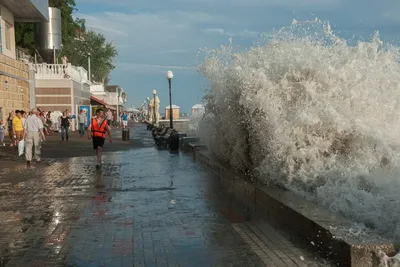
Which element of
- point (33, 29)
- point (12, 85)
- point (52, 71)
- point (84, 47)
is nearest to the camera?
point (12, 85)

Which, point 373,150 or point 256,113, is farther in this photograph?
point 256,113

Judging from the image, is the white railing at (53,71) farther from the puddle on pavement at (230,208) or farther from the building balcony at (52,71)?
the puddle on pavement at (230,208)

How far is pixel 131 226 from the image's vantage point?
21.4 ft

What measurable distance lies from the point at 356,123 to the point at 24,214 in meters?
5.70

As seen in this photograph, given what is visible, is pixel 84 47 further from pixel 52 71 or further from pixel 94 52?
pixel 52 71

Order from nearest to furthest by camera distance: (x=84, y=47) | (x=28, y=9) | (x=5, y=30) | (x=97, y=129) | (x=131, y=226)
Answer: (x=131, y=226) → (x=97, y=129) → (x=5, y=30) → (x=28, y=9) → (x=84, y=47)

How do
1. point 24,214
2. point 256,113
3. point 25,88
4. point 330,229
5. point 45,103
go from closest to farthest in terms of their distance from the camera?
point 330,229 → point 24,214 → point 256,113 → point 25,88 → point 45,103

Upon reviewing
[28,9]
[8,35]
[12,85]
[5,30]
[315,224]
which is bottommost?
[315,224]

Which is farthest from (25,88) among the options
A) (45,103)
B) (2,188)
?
(2,188)

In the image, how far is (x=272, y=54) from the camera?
9492 millimetres

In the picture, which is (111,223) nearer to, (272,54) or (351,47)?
(272,54)

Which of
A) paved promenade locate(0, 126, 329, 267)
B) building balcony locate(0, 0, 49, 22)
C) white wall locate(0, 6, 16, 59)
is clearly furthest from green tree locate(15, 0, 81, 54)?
paved promenade locate(0, 126, 329, 267)

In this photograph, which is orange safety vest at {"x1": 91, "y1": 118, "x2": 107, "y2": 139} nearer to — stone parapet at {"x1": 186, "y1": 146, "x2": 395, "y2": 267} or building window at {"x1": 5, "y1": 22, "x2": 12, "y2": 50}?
stone parapet at {"x1": 186, "y1": 146, "x2": 395, "y2": 267}

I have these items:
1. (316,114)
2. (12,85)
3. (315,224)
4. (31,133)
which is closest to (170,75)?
(12,85)
